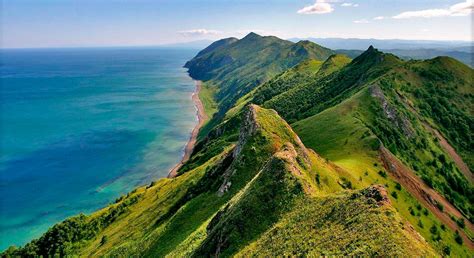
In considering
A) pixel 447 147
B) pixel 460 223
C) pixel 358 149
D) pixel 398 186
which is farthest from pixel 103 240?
pixel 447 147

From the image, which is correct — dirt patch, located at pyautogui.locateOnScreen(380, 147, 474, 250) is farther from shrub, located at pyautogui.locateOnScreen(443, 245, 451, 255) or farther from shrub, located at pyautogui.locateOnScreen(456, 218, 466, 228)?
shrub, located at pyautogui.locateOnScreen(443, 245, 451, 255)

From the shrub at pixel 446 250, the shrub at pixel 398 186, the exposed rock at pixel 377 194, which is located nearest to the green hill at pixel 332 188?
the exposed rock at pixel 377 194

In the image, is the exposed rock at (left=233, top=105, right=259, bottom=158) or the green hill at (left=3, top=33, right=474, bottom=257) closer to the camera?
the green hill at (left=3, top=33, right=474, bottom=257)

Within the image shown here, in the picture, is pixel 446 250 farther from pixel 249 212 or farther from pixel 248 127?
pixel 249 212

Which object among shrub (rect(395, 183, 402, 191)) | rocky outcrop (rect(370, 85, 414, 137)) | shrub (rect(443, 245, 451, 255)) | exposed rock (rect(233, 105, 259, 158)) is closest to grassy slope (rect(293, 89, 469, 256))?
shrub (rect(395, 183, 402, 191))

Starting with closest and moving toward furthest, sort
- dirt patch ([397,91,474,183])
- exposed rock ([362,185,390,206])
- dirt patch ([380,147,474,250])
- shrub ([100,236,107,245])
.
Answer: exposed rock ([362,185,390,206]), dirt patch ([380,147,474,250]), shrub ([100,236,107,245]), dirt patch ([397,91,474,183])

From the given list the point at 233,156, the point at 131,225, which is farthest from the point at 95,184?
the point at 233,156

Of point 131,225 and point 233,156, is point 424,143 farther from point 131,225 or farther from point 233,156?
point 131,225
